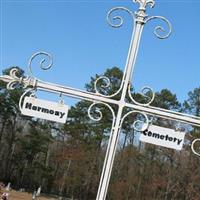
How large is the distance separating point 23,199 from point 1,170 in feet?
55.7

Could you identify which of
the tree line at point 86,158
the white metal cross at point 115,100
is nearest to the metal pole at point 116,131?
the white metal cross at point 115,100

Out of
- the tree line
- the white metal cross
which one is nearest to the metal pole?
the white metal cross

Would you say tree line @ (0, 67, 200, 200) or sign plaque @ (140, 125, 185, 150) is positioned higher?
tree line @ (0, 67, 200, 200)

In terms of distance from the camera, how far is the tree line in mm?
47719

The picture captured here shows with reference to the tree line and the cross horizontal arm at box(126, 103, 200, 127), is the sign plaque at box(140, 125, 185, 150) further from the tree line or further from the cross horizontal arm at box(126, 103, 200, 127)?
the tree line

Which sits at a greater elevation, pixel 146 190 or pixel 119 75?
pixel 119 75

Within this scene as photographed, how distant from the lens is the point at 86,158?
52.2 metres

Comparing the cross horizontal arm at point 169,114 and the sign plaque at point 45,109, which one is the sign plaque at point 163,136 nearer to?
the cross horizontal arm at point 169,114

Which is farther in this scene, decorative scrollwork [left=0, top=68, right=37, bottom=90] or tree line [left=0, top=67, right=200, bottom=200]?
tree line [left=0, top=67, right=200, bottom=200]

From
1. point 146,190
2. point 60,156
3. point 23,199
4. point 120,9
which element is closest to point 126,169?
point 146,190

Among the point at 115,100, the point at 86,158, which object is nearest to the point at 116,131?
the point at 115,100

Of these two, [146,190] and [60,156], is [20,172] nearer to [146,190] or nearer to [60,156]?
[60,156]

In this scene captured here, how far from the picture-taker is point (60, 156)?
54.9m

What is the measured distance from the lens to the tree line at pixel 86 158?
1879 inches
